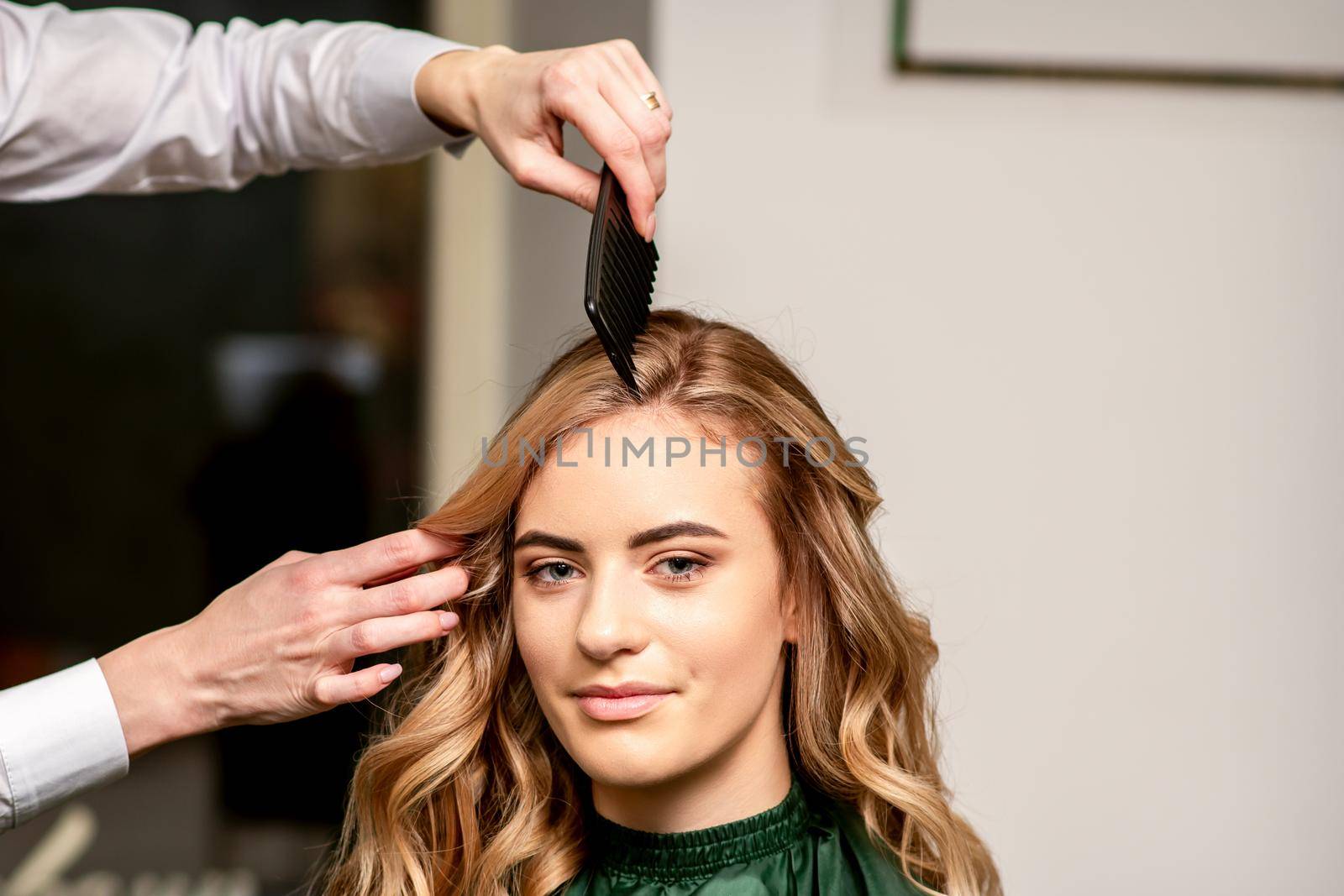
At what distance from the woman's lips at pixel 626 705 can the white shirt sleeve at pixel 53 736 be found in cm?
43

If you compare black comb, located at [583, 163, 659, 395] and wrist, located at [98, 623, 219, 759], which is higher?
black comb, located at [583, 163, 659, 395]

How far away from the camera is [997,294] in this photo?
5.01 feet

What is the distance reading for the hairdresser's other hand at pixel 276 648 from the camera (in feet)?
3.46

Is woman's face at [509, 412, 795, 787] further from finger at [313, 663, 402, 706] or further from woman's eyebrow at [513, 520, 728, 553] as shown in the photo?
finger at [313, 663, 402, 706]

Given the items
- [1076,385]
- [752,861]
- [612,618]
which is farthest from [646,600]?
[1076,385]

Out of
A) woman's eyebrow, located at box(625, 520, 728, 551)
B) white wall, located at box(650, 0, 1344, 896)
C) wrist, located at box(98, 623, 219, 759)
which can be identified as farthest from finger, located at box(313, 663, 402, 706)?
white wall, located at box(650, 0, 1344, 896)

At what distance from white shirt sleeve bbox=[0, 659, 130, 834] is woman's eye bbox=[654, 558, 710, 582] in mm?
508

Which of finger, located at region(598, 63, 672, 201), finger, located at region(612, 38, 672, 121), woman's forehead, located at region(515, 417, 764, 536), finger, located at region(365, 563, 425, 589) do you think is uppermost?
finger, located at region(612, 38, 672, 121)

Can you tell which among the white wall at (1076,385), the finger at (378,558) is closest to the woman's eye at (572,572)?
the finger at (378,558)

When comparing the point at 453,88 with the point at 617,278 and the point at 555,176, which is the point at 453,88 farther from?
the point at 617,278

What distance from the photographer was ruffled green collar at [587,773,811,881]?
1141 mm

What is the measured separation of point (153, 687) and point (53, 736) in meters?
0.09

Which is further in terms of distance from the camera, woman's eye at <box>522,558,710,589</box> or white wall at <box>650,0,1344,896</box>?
white wall at <box>650,0,1344,896</box>

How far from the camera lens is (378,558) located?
109cm
